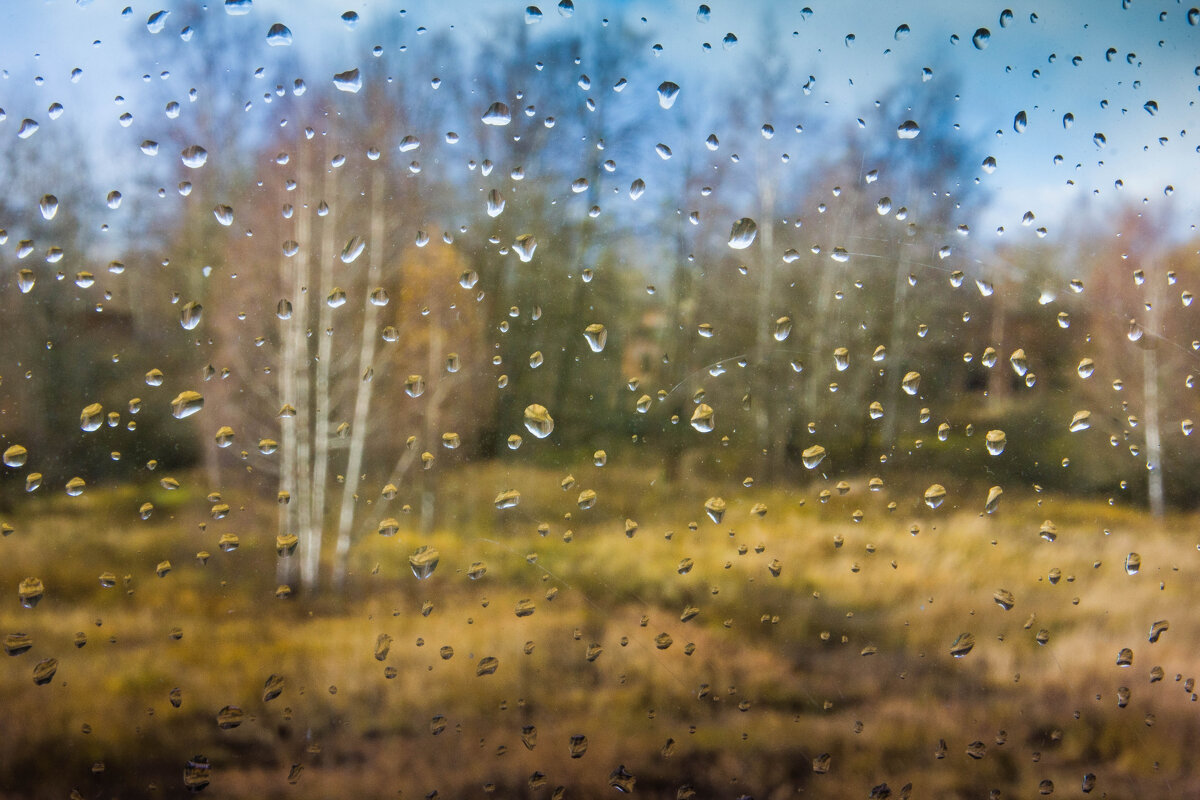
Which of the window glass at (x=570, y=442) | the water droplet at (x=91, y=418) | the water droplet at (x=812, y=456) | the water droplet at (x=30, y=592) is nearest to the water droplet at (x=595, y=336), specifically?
the window glass at (x=570, y=442)

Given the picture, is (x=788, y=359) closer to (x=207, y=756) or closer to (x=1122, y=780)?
(x=1122, y=780)

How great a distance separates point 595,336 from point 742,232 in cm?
23

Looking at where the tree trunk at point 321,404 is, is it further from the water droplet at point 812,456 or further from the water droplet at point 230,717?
the water droplet at point 812,456

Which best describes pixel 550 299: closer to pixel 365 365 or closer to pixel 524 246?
pixel 524 246

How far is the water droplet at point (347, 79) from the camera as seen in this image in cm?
85

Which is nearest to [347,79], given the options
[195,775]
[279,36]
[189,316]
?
[279,36]

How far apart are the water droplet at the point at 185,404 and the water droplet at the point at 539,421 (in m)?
0.38

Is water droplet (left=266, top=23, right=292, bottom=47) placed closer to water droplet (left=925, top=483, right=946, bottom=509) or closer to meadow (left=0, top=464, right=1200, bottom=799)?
meadow (left=0, top=464, right=1200, bottom=799)

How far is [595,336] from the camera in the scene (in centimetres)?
92

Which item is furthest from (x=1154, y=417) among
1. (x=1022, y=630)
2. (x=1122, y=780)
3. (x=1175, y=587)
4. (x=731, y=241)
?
(x=731, y=241)

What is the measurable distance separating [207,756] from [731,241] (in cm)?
87

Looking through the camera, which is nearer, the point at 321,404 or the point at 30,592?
the point at 30,592

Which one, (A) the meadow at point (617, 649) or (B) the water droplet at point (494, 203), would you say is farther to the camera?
(B) the water droplet at point (494, 203)

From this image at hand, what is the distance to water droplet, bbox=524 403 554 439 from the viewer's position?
2.96 feet
